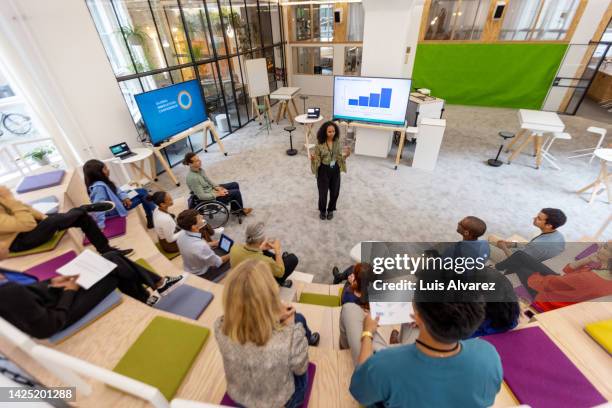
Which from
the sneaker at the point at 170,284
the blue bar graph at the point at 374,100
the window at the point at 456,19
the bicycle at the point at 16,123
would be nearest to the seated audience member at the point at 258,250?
the sneaker at the point at 170,284

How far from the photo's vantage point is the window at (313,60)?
944 centimetres

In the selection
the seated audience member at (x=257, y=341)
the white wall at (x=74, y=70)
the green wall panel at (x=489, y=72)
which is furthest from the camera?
the green wall panel at (x=489, y=72)

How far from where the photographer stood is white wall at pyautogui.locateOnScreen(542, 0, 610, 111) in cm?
657

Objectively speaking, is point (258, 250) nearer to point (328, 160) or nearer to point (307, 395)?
point (307, 395)

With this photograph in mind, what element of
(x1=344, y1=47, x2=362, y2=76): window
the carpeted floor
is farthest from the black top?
(x1=344, y1=47, x2=362, y2=76): window

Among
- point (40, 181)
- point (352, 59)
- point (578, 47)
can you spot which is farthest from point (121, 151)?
point (578, 47)

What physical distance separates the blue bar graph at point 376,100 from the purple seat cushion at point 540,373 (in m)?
4.15

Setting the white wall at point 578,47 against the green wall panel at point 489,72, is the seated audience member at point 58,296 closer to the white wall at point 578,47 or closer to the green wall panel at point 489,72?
the green wall panel at point 489,72

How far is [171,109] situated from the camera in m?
4.85

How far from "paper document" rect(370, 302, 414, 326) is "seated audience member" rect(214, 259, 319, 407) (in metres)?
0.74

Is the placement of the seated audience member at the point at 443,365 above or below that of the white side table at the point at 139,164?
above

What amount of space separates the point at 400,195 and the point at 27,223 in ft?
14.4

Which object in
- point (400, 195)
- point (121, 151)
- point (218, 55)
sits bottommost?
point (400, 195)

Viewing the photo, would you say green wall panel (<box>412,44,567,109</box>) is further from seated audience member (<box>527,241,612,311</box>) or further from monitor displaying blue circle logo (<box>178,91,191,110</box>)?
seated audience member (<box>527,241,612,311</box>)
